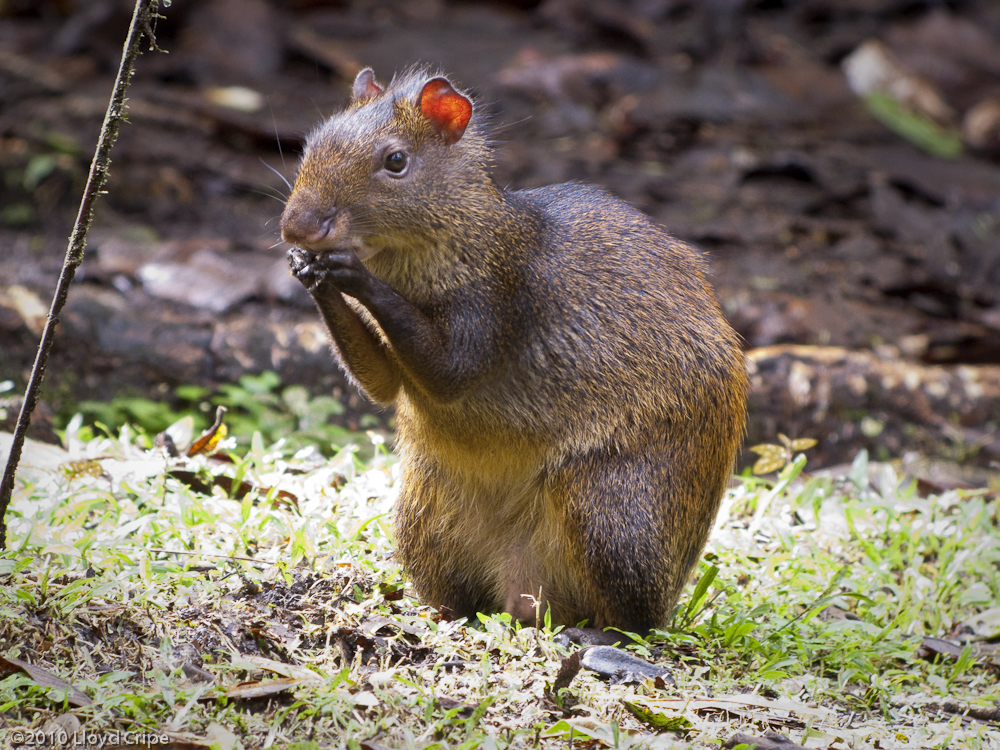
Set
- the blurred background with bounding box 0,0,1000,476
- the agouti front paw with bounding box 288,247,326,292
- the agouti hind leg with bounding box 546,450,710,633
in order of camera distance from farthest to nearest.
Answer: the blurred background with bounding box 0,0,1000,476 < the agouti hind leg with bounding box 546,450,710,633 < the agouti front paw with bounding box 288,247,326,292

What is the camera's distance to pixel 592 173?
Result: 9.26m

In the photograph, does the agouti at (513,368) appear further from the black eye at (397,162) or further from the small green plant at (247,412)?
the small green plant at (247,412)

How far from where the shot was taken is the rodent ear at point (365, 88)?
395cm

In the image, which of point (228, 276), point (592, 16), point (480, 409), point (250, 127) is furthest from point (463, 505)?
point (592, 16)

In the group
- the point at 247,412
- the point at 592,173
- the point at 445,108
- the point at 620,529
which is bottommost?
the point at 247,412

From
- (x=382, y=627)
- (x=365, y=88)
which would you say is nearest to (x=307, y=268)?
(x=365, y=88)

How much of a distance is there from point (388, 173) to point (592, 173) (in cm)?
600

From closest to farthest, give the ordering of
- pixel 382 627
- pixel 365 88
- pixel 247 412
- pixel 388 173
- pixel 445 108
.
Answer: pixel 382 627, pixel 388 173, pixel 445 108, pixel 365 88, pixel 247 412

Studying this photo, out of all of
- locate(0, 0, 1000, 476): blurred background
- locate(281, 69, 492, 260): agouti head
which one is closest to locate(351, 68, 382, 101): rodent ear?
locate(281, 69, 492, 260): agouti head

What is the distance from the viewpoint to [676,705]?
319cm

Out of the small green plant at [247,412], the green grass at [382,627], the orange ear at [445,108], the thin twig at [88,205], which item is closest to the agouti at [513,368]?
the orange ear at [445,108]

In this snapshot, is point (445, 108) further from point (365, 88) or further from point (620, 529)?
point (620, 529)

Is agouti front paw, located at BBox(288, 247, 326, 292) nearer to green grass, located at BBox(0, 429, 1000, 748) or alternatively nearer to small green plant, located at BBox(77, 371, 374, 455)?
green grass, located at BBox(0, 429, 1000, 748)

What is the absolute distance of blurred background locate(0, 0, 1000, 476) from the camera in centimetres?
609
